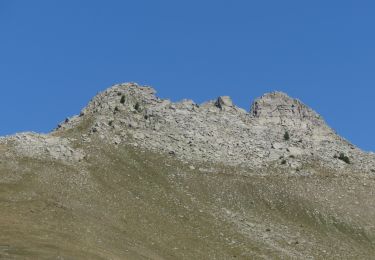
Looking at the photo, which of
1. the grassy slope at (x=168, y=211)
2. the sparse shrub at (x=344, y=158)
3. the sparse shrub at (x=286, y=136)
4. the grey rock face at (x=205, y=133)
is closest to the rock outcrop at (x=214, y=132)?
the grey rock face at (x=205, y=133)

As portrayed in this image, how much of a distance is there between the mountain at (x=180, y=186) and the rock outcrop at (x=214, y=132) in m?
0.27

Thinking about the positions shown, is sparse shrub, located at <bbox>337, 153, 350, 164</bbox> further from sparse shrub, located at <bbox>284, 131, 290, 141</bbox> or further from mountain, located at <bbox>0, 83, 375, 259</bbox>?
sparse shrub, located at <bbox>284, 131, 290, 141</bbox>

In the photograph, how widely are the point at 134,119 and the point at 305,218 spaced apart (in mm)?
38788

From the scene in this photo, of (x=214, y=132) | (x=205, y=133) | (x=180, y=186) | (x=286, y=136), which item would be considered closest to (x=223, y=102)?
(x=214, y=132)

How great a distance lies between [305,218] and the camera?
8925 centimetres

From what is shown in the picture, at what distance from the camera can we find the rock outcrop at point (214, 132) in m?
106

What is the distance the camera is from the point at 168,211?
271 feet

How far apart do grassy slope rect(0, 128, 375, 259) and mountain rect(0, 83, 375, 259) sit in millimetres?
182

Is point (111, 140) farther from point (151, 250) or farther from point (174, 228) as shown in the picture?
point (151, 250)

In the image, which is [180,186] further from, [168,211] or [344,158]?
[344,158]

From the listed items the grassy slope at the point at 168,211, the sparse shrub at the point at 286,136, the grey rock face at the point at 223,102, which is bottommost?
the grassy slope at the point at 168,211

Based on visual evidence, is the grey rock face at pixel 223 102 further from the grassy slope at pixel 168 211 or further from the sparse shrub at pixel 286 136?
the grassy slope at pixel 168 211

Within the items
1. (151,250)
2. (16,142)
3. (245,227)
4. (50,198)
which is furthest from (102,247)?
(16,142)

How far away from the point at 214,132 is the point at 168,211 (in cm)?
3507
